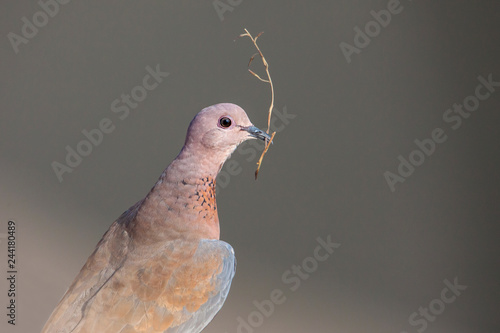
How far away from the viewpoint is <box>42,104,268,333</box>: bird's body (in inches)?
68.8

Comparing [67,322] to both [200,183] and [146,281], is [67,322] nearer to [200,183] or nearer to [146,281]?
[146,281]

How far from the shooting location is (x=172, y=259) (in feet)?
5.94

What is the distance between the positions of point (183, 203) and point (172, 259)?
150mm

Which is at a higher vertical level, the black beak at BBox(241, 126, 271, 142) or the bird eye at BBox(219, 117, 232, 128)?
the bird eye at BBox(219, 117, 232, 128)

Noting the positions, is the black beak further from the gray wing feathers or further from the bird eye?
the gray wing feathers

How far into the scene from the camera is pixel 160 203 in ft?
5.97

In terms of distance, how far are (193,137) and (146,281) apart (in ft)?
1.27

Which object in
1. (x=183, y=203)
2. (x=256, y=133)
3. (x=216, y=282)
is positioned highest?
(x=256, y=133)

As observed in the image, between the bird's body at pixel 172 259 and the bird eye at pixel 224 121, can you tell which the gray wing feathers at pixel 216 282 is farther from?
the bird eye at pixel 224 121

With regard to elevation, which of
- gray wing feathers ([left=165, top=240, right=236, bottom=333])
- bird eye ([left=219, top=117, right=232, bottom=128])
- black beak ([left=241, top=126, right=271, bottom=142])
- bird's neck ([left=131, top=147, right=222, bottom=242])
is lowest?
gray wing feathers ([left=165, top=240, right=236, bottom=333])

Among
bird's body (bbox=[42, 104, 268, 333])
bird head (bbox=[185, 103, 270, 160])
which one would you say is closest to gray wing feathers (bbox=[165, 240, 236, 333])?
bird's body (bbox=[42, 104, 268, 333])

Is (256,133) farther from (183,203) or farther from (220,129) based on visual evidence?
(183,203)

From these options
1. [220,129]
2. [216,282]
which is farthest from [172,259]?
[220,129]

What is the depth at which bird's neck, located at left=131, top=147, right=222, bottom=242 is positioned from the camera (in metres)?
1.78
